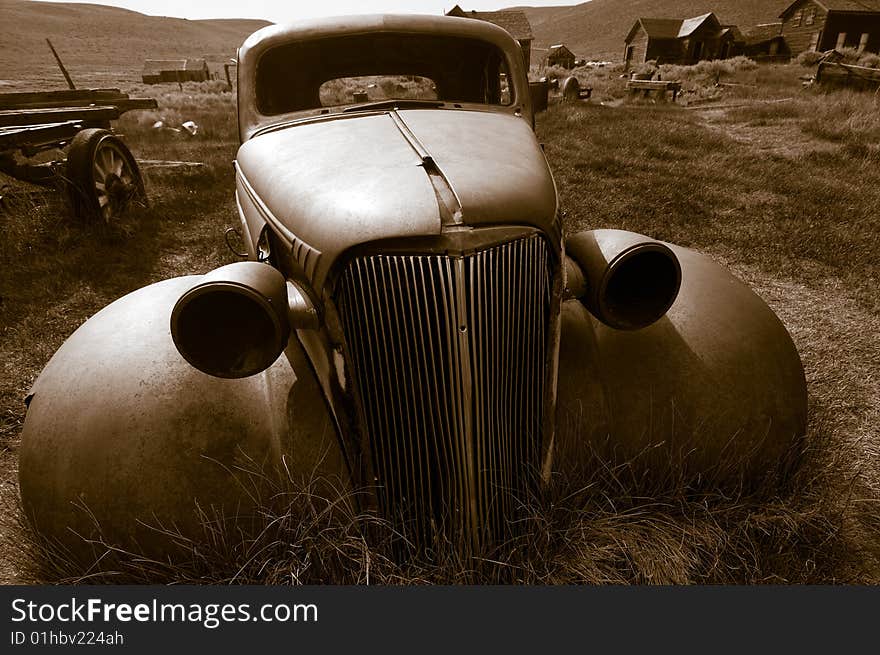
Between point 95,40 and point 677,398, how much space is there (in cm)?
12322

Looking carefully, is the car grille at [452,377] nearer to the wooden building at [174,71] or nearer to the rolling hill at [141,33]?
the wooden building at [174,71]

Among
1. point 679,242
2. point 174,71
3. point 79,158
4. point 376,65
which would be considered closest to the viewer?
point 376,65

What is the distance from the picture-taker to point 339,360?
1623 mm

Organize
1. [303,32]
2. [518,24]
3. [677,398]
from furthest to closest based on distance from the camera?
[518,24], [303,32], [677,398]

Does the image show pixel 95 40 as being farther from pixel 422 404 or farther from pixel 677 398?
pixel 677 398

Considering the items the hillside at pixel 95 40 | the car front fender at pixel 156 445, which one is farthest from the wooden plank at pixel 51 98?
the hillside at pixel 95 40

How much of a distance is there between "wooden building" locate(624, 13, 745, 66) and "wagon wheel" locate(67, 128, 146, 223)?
4432 centimetres

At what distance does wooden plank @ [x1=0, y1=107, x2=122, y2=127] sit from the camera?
6.00m

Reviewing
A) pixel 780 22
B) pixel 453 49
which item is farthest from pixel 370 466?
pixel 780 22

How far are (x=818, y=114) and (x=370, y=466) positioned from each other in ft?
48.0

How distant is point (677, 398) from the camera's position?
197cm

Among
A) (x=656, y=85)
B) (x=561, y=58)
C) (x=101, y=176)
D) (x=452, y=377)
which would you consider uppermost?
(x=452, y=377)

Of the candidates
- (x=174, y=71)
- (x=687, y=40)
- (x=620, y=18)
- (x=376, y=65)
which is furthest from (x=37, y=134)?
(x=620, y=18)

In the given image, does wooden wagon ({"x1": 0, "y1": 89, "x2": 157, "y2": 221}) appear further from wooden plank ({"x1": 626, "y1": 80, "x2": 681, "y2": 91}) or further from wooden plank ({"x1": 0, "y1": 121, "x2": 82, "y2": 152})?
wooden plank ({"x1": 626, "y1": 80, "x2": 681, "y2": 91})
